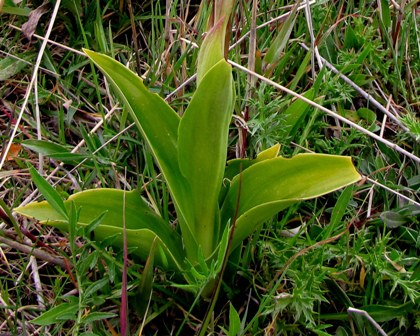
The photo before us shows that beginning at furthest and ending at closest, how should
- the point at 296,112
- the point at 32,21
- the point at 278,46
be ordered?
the point at 32,21
the point at 278,46
the point at 296,112

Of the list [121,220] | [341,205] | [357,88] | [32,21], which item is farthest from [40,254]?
[357,88]

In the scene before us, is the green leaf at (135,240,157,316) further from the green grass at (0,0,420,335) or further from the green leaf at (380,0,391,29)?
the green leaf at (380,0,391,29)

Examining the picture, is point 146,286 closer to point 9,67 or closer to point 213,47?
point 213,47

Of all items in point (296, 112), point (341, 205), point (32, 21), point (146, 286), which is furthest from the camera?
point (32, 21)

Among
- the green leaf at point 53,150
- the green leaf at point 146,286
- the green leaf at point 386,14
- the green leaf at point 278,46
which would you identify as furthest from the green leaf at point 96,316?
the green leaf at point 386,14

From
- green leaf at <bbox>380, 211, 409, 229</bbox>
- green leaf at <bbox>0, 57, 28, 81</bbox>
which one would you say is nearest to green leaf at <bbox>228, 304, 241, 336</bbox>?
green leaf at <bbox>380, 211, 409, 229</bbox>

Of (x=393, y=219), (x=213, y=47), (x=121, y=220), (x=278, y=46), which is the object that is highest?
(x=213, y=47)

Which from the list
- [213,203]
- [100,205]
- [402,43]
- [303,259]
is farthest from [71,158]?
[402,43]
